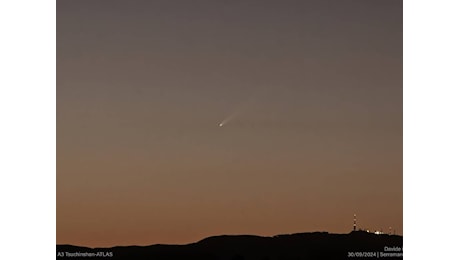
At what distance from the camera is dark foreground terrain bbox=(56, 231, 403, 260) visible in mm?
15344

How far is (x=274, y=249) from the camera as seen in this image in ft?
54.0

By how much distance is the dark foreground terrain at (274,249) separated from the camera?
50.3 feet
